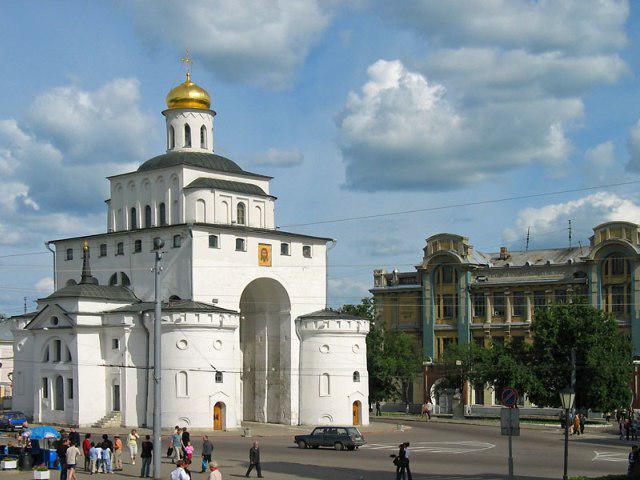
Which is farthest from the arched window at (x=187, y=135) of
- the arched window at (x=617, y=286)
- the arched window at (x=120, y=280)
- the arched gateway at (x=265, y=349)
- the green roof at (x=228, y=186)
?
the arched window at (x=617, y=286)

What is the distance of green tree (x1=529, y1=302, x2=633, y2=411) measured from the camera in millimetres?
68188

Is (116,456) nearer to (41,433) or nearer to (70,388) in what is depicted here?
(41,433)

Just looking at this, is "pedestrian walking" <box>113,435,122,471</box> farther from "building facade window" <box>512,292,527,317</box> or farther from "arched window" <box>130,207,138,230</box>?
"building facade window" <box>512,292,527,317</box>

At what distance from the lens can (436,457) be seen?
4494 cm

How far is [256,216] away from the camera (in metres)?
70.8

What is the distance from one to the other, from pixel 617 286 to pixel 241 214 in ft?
100

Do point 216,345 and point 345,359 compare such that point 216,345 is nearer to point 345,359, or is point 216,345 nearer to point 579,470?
point 345,359

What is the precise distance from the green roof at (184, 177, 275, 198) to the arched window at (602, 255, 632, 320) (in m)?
28.0

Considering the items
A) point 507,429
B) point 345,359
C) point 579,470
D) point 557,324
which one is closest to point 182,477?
point 507,429

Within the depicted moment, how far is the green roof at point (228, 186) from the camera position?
6800 centimetres

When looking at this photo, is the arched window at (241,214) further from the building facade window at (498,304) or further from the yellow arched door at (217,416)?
the building facade window at (498,304)

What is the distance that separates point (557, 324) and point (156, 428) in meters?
41.8

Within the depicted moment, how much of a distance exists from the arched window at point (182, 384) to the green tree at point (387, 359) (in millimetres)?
22850

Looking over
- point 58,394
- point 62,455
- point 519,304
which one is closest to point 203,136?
point 58,394
